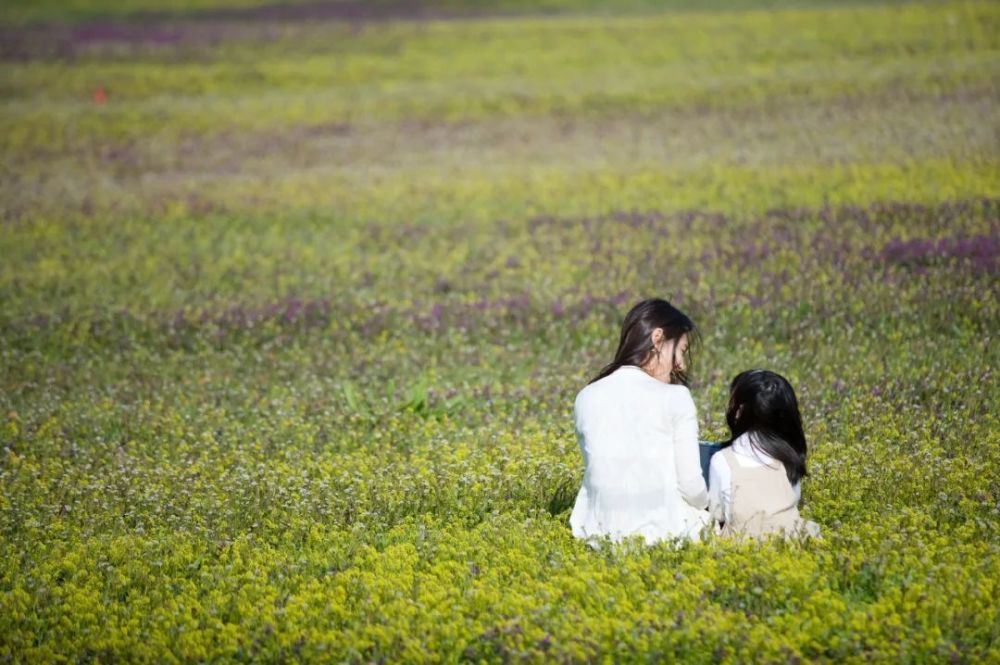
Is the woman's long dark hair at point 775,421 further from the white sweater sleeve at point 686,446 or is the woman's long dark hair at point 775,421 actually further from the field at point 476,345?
the field at point 476,345

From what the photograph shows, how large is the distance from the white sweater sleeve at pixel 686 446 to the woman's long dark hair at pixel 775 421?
1.59 ft

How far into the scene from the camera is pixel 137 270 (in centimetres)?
1948

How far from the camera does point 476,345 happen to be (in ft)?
48.9

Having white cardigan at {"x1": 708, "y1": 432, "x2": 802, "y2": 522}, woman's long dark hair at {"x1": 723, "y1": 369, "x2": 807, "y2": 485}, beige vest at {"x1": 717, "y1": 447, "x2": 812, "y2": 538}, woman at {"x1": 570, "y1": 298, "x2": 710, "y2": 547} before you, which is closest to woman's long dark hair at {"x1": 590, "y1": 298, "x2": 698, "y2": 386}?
woman at {"x1": 570, "y1": 298, "x2": 710, "y2": 547}

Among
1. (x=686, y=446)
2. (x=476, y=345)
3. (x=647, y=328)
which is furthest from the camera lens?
(x=476, y=345)

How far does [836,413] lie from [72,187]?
68.5 feet

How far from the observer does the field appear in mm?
7246

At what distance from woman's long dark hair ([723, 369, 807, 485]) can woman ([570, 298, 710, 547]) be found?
1.61ft

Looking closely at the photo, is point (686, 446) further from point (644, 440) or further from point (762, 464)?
point (762, 464)

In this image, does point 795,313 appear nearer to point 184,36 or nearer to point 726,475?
point 726,475

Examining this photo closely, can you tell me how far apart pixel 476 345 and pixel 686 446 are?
24.3 feet

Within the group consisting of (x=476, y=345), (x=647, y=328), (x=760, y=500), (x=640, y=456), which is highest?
(x=647, y=328)

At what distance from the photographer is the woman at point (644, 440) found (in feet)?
25.2

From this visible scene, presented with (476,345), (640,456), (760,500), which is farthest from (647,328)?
(476,345)
